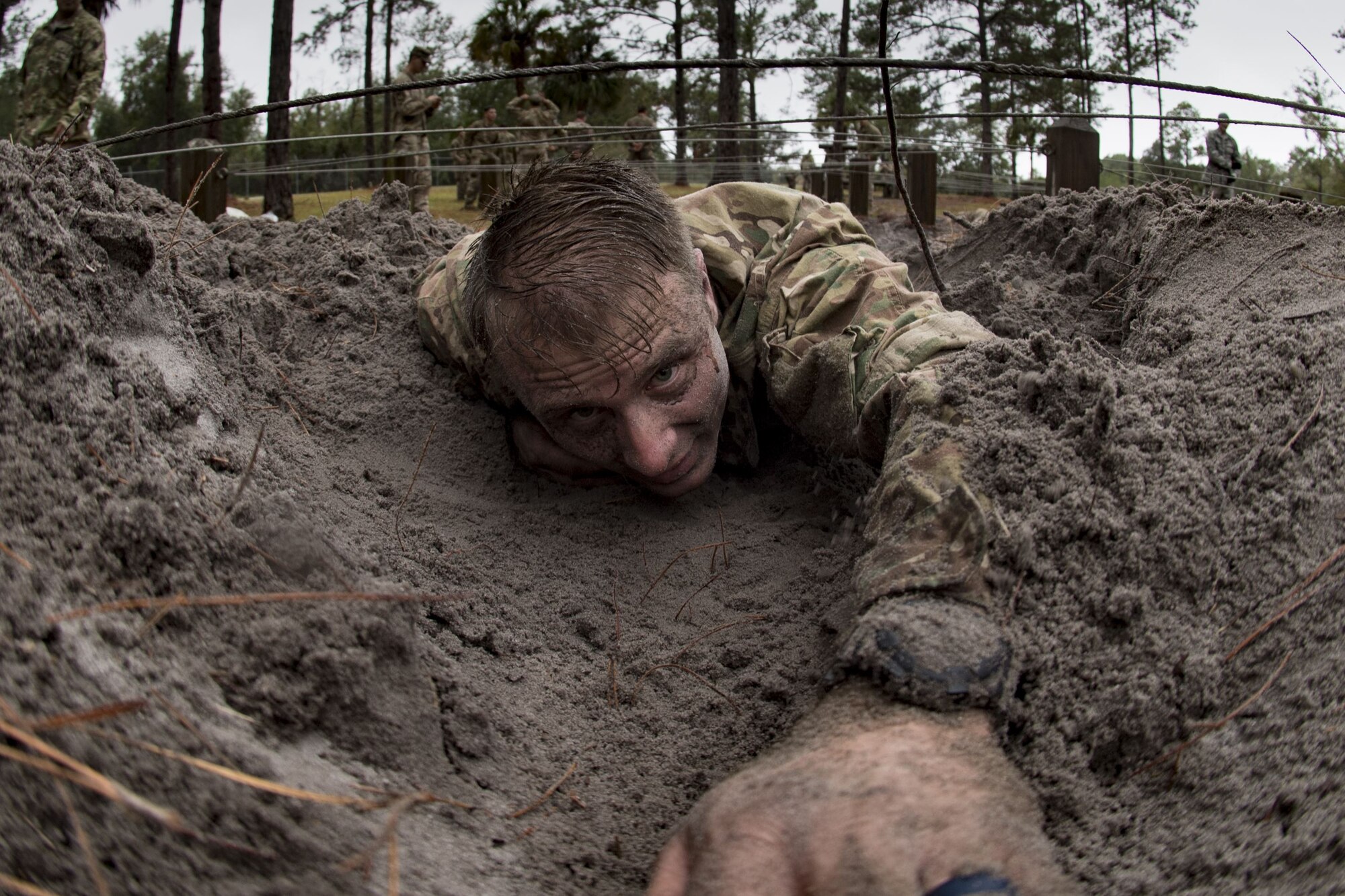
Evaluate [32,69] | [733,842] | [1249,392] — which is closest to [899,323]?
[1249,392]

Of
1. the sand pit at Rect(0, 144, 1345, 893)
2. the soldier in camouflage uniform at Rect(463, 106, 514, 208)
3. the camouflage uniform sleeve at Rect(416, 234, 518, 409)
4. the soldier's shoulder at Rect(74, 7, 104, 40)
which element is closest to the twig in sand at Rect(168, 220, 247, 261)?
the sand pit at Rect(0, 144, 1345, 893)

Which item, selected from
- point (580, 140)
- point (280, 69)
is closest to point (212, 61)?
point (280, 69)

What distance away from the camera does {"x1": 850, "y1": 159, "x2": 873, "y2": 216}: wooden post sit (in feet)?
31.8

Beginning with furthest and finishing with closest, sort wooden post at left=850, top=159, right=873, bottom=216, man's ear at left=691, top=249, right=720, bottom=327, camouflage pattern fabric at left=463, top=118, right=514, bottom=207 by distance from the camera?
camouflage pattern fabric at left=463, top=118, right=514, bottom=207
wooden post at left=850, top=159, right=873, bottom=216
man's ear at left=691, top=249, right=720, bottom=327

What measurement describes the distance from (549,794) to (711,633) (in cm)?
59

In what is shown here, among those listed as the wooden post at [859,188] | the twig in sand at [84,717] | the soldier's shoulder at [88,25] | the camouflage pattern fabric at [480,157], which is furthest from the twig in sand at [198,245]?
the camouflage pattern fabric at [480,157]

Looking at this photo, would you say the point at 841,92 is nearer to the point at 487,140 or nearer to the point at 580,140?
the point at 487,140

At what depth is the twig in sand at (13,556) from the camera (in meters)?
1.05

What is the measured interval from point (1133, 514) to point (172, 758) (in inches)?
52.9

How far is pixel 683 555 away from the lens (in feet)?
7.43

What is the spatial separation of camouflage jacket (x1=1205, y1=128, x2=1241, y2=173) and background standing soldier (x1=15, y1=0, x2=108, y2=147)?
10286 millimetres

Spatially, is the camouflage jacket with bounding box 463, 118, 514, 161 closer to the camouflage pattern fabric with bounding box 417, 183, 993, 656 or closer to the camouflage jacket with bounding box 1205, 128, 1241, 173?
the camouflage jacket with bounding box 1205, 128, 1241, 173

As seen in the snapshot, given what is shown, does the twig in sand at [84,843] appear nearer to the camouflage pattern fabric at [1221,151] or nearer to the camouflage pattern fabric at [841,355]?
the camouflage pattern fabric at [841,355]

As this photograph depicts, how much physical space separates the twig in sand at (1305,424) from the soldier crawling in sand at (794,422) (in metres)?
0.50
